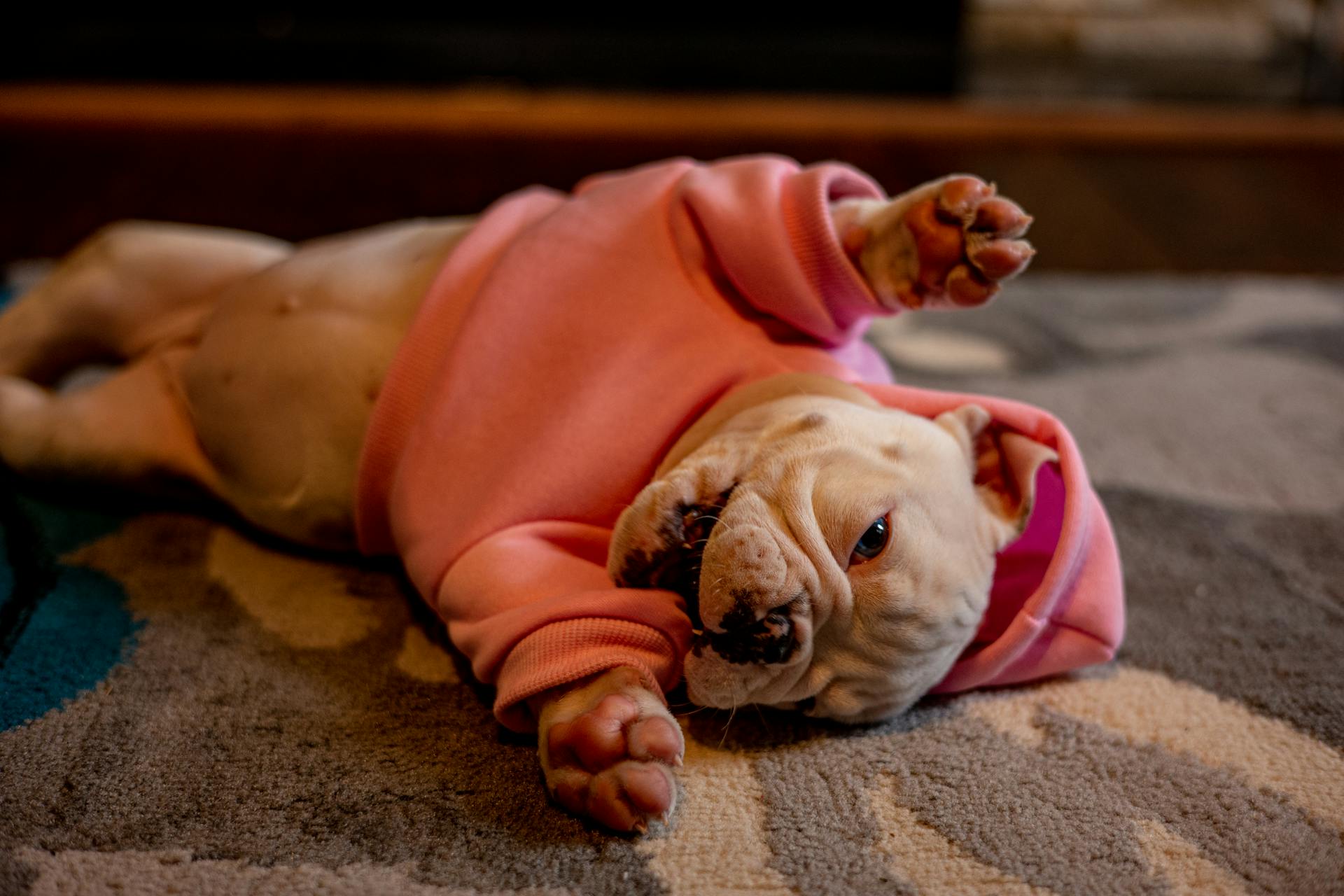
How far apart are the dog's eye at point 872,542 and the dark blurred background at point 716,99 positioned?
1.62m

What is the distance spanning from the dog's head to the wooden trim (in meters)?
2.00

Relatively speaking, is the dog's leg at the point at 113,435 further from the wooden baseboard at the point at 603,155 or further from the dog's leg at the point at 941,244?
the wooden baseboard at the point at 603,155

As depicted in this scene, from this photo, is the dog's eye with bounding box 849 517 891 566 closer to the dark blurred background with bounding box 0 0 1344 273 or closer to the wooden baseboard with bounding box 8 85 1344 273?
the wooden baseboard with bounding box 8 85 1344 273

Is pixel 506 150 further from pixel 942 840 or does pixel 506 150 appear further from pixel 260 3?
pixel 942 840

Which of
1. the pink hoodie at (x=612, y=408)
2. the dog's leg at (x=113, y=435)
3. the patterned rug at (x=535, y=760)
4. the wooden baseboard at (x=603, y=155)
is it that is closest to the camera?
the patterned rug at (x=535, y=760)

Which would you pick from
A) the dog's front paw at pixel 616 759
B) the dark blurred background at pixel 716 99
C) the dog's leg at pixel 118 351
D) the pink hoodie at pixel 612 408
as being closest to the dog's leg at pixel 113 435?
the dog's leg at pixel 118 351

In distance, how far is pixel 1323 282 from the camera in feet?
5.86

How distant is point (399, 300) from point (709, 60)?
2242 mm

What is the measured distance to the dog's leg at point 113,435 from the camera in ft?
3.64

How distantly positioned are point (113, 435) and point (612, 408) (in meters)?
0.52

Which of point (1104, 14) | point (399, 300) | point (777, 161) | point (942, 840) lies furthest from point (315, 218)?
point (1104, 14)

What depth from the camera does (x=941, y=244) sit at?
90 centimetres

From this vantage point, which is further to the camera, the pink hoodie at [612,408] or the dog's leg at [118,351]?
the dog's leg at [118,351]

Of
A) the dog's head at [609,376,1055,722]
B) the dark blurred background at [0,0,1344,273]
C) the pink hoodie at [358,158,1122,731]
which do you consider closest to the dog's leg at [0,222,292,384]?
the pink hoodie at [358,158,1122,731]
